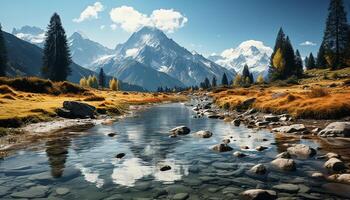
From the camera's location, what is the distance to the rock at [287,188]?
46.3 feet

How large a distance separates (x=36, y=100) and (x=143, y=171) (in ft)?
151

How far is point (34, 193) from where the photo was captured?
45.7ft

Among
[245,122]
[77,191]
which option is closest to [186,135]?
[245,122]

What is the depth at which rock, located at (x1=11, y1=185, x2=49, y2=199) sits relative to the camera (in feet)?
44.6

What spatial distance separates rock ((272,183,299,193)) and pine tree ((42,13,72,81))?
3703 inches

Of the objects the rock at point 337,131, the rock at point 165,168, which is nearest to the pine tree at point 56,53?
the rock at point 337,131

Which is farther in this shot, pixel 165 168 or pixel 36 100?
pixel 36 100

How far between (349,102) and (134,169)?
3042cm

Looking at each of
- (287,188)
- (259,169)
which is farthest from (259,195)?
(259,169)

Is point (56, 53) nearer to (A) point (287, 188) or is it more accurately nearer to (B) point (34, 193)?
(B) point (34, 193)

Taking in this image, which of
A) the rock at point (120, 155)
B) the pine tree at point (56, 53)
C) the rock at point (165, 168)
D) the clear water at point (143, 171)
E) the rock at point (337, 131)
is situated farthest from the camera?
the pine tree at point (56, 53)

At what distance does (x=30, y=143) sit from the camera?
2584 cm

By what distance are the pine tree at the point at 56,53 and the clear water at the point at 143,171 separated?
256ft

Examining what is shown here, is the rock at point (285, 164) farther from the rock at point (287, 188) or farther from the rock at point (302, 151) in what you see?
the rock at point (302, 151)
